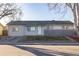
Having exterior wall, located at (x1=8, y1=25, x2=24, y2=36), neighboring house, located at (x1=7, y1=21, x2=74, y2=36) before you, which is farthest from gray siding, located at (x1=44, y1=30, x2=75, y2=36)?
exterior wall, located at (x1=8, y1=25, x2=24, y2=36)

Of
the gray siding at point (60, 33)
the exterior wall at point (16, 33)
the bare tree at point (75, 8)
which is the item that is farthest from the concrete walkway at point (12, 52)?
the bare tree at point (75, 8)

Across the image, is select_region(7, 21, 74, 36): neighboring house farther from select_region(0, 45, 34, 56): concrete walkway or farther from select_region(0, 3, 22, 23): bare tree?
select_region(0, 45, 34, 56): concrete walkway

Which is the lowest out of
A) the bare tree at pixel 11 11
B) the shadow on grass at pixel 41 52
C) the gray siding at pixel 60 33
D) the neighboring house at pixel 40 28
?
the shadow on grass at pixel 41 52

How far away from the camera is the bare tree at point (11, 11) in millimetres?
4054

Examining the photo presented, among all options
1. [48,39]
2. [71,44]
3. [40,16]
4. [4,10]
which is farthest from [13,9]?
[71,44]

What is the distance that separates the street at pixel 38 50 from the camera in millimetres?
4000

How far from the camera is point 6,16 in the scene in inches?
158

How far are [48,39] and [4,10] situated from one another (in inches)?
29.0

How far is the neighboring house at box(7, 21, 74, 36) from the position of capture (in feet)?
13.3

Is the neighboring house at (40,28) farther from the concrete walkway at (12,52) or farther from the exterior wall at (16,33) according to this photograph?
the concrete walkway at (12,52)

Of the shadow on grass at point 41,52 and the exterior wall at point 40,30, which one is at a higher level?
the exterior wall at point 40,30

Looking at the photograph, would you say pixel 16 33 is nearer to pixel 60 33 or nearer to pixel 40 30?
pixel 40 30

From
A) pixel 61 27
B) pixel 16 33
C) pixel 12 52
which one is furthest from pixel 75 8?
pixel 12 52

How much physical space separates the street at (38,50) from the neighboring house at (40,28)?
0.60 ft
